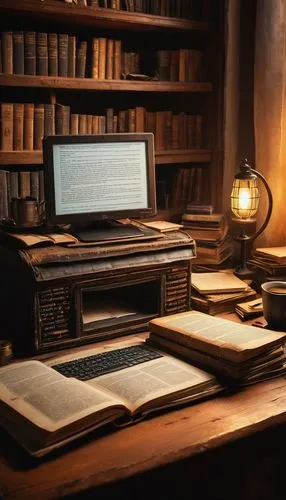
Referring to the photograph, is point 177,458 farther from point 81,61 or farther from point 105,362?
point 81,61

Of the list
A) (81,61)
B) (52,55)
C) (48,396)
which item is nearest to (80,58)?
(81,61)

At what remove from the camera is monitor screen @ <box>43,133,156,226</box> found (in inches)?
67.5

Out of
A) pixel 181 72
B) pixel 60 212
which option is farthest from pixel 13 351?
pixel 181 72

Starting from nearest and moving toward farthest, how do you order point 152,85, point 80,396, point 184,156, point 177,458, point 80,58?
1. point 177,458
2. point 80,396
3. point 80,58
4. point 152,85
5. point 184,156

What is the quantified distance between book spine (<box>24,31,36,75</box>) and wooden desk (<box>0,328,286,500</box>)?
1.40m

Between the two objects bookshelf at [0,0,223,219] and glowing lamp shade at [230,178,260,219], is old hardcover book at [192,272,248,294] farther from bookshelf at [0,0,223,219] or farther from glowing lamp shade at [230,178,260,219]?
bookshelf at [0,0,223,219]

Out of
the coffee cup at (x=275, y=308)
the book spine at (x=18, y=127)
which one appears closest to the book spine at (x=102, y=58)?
the book spine at (x=18, y=127)

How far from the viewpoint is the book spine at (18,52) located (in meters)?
2.15

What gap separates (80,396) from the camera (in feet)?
4.00

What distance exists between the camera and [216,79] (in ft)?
8.34

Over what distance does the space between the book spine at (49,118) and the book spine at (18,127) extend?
0.09m

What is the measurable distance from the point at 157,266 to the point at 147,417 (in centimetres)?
61

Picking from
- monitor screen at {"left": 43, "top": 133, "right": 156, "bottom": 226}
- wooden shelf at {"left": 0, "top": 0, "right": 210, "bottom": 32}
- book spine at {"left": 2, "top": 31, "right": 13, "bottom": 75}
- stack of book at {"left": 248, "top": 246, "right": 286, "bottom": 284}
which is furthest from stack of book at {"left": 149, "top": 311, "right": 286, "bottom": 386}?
wooden shelf at {"left": 0, "top": 0, "right": 210, "bottom": 32}

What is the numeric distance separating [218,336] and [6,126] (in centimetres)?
117
